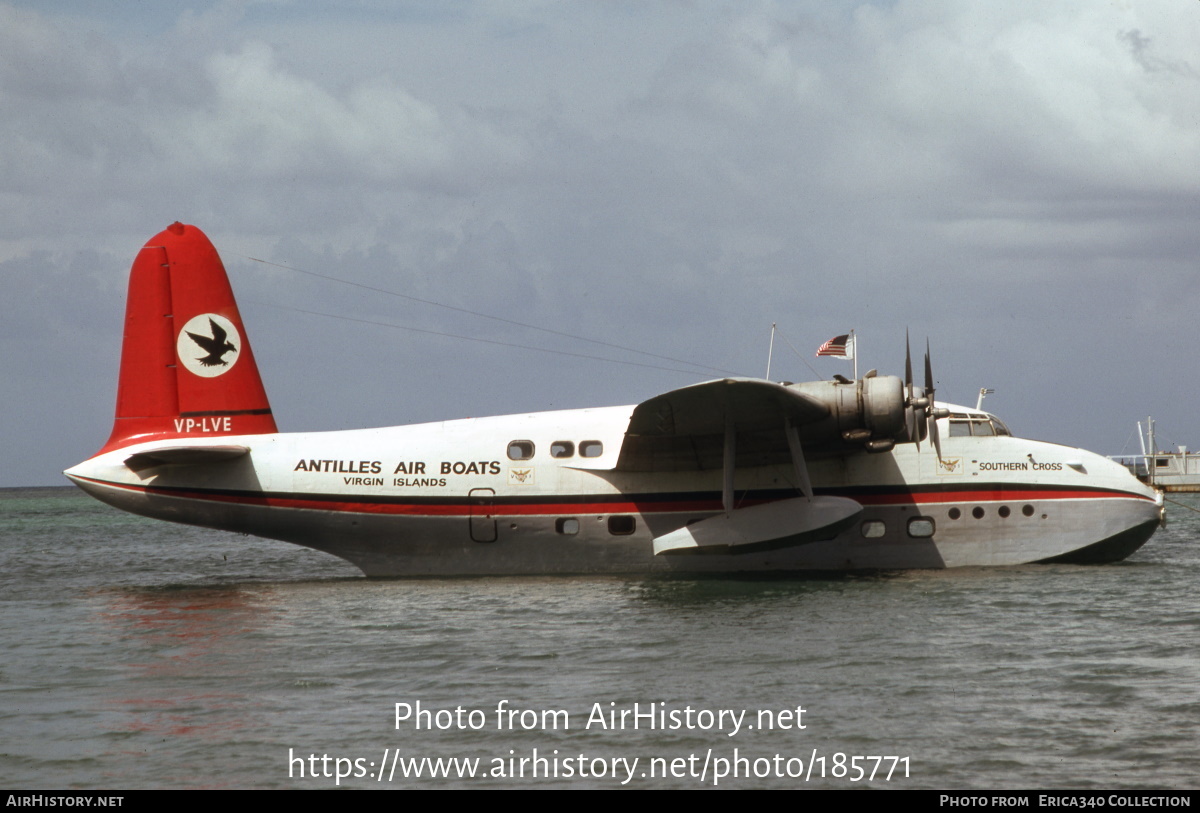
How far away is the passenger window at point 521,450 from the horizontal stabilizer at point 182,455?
421 cm

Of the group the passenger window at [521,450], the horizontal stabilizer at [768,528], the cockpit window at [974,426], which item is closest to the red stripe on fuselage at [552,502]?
the passenger window at [521,450]

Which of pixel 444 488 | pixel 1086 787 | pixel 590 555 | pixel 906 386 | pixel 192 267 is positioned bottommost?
pixel 1086 787

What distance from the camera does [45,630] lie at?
1526 cm

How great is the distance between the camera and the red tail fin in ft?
62.1

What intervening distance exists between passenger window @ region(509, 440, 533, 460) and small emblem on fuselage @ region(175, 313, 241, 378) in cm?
495

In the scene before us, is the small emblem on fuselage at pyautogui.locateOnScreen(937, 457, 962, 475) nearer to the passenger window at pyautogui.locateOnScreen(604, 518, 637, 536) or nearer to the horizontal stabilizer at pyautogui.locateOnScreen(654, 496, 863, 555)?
the horizontal stabilizer at pyautogui.locateOnScreen(654, 496, 863, 555)

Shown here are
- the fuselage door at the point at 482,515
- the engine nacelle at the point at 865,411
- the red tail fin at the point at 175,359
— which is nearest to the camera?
the engine nacelle at the point at 865,411

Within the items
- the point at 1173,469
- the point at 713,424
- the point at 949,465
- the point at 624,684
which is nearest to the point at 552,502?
the point at 713,424

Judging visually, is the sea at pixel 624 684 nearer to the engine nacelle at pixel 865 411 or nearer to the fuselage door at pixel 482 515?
the fuselage door at pixel 482 515

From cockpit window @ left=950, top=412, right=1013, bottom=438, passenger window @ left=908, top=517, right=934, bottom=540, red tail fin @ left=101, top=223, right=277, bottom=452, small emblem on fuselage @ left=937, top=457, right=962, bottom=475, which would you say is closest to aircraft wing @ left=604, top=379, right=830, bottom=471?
passenger window @ left=908, top=517, right=934, bottom=540

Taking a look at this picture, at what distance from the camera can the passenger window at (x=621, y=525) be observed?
714 inches
